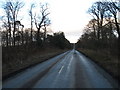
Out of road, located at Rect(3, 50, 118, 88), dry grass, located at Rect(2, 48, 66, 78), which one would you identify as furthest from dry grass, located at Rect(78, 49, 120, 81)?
dry grass, located at Rect(2, 48, 66, 78)

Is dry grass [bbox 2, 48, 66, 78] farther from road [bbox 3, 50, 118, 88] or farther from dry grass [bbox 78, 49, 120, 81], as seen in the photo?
dry grass [bbox 78, 49, 120, 81]

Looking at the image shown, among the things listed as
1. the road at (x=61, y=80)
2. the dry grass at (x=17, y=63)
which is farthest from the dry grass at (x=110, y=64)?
the dry grass at (x=17, y=63)

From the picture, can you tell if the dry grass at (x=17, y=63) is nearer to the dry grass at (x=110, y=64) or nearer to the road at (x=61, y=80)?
the road at (x=61, y=80)

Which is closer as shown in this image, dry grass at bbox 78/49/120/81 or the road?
the road

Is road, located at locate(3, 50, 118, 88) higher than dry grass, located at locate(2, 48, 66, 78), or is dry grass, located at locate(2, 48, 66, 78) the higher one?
dry grass, located at locate(2, 48, 66, 78)

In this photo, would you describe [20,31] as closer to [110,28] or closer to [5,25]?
[5,25]

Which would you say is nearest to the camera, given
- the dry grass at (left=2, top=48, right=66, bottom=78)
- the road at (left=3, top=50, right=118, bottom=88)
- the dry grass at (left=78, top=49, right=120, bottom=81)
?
the road at (left=3, top=50, right=118, bottom=88)

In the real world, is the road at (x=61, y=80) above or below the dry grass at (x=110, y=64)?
below

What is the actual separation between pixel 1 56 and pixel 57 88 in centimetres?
1386

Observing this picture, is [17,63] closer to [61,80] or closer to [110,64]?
[110,64]

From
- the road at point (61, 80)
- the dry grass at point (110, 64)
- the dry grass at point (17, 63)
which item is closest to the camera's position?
the road at point (61, 80)

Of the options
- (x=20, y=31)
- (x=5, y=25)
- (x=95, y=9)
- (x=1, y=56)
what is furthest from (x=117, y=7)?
(x=20, y=31)

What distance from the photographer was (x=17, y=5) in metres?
55.7

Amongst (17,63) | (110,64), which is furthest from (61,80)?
(17,63)
